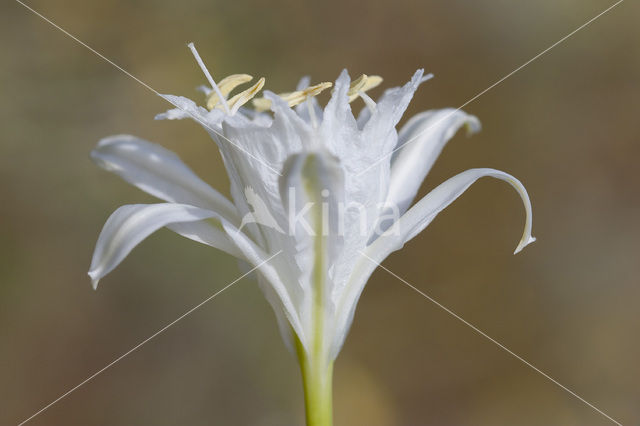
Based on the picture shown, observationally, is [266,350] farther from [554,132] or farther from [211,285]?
[554,132]

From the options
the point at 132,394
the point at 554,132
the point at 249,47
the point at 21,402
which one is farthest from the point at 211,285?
the point at 554,132

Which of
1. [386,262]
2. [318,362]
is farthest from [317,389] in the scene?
[386,262]

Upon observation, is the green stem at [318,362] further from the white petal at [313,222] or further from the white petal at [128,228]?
the white petal at [128,228]

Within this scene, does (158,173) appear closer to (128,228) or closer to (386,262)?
(128,228)

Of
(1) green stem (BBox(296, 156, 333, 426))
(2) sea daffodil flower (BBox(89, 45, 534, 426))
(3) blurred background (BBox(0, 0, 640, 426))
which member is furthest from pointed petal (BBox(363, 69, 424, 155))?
(3) blurred background (BBox(0, 0, 640, 426))

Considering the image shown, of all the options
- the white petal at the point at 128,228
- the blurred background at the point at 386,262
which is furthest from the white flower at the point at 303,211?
the blurred background at the point at 386,262

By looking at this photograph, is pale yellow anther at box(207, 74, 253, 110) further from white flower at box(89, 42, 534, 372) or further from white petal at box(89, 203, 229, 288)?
white petal at box(89, 203, 229, 288)
